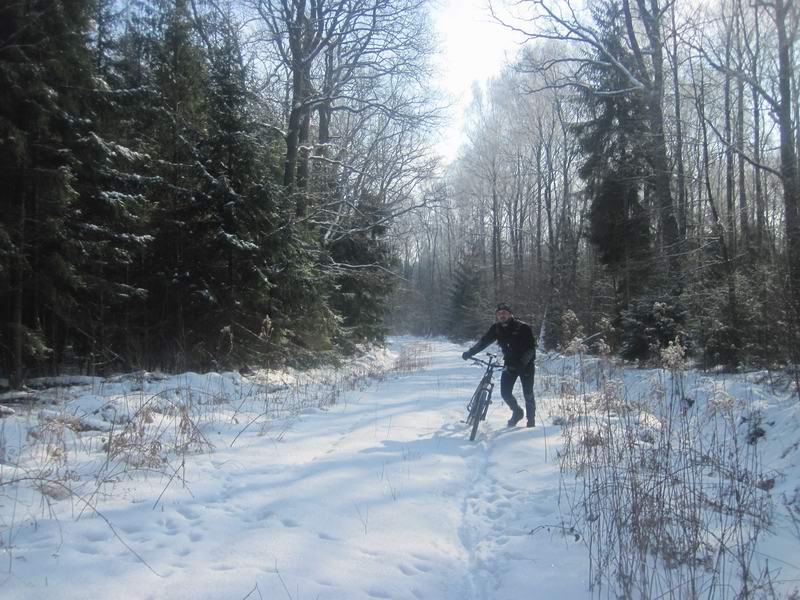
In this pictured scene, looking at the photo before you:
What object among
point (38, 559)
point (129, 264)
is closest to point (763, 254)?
point (38, 559)

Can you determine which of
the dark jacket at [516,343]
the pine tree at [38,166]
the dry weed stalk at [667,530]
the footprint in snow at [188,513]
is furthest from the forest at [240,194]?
the footprint in snow at [188,513]

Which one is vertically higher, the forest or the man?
the forest

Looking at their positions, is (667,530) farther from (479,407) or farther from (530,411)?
(530,411)

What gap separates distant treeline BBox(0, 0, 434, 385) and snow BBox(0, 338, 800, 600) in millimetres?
2999

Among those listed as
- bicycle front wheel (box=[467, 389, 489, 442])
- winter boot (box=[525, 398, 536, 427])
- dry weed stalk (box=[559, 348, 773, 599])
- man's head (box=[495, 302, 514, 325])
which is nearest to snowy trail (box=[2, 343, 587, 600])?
dry weed stalk (box=[559, 348, 773, 599])

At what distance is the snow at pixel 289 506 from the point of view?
2805 mm

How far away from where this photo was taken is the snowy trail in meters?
2.72

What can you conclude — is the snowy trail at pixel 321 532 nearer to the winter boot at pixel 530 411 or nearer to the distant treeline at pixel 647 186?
the winter boot at pixel 530 411

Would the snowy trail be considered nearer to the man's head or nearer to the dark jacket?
the dark jacket

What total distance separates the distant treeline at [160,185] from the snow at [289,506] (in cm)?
300

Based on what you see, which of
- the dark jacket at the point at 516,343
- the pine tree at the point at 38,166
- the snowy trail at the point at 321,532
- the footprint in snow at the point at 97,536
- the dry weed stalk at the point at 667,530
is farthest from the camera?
the pine tree at the point at 38,166

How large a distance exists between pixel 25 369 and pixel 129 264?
284 cm

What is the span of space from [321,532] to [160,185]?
32.0 feet

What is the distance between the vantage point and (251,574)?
2.83 metres
